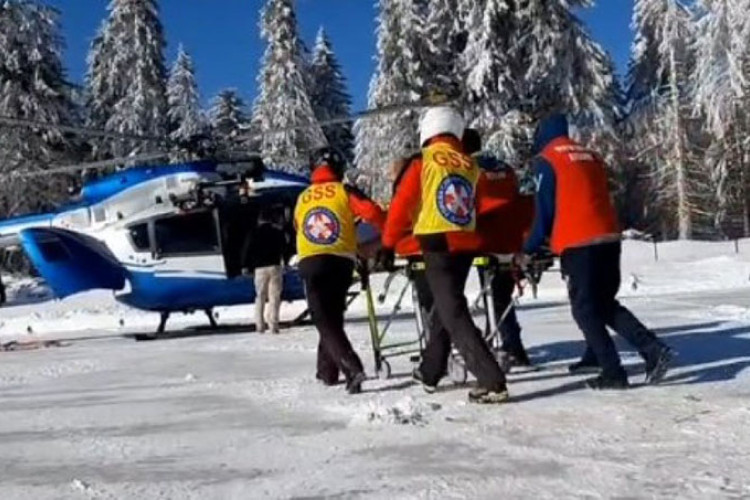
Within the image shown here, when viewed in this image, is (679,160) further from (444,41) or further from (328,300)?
(328,300)

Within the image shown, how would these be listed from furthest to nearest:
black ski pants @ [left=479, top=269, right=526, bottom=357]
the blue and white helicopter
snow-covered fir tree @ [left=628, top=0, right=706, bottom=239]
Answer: snow-covered fir tree @ [left=628, top=0, right=706, bottom=239] → the blue and white helicopter → black ski pants @ [left=479, top=269, right=526, bottom=357]

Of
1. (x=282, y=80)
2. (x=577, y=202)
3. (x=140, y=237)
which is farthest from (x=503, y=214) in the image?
(x=282, y=80)

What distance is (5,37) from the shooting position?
37844mm

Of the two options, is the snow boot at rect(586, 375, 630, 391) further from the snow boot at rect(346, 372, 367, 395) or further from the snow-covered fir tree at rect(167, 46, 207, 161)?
the snow-covered fir tree at rect(167, 46, 207, 161)

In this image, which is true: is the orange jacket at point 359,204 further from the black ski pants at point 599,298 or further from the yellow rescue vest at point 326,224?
→ the black ski pants at point 599,298

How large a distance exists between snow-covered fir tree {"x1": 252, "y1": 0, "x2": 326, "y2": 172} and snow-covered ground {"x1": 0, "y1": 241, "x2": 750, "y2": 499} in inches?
1499

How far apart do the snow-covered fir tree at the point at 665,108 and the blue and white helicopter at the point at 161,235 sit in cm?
3241

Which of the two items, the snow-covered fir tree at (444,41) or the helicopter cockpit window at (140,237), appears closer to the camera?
the helicopter cockpit window at (140,237)

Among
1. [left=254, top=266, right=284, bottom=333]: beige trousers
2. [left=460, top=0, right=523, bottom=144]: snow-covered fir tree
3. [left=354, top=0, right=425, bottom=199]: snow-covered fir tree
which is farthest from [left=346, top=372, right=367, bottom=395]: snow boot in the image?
[left=354, top=0, right=425, bottom=199]: snow-covered fir tree

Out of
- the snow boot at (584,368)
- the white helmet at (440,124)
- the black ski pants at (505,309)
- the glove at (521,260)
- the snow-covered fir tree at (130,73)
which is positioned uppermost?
the snow-covered fir tree at (130,73)

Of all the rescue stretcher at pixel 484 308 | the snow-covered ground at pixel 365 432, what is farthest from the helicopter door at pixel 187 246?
the rescue stretcher at pixel 484 308

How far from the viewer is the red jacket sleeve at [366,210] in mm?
7809

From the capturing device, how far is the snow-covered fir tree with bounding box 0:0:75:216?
3675 centimetres

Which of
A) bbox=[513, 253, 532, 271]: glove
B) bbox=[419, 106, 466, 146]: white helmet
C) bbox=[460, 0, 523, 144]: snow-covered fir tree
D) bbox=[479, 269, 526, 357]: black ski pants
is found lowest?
bbox=[479, 269, 526, 357]: black ski pants
